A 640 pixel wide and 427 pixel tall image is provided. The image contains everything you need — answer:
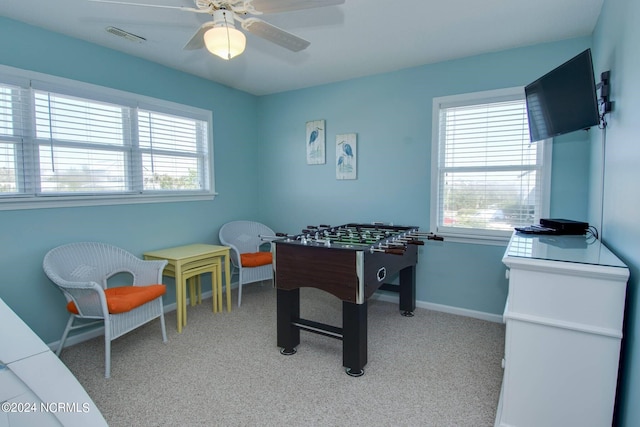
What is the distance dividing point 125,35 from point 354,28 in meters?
1.85

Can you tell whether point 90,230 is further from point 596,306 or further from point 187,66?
point 596,306

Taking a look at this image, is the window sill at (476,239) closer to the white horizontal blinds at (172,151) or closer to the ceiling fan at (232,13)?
the ceiling fan at (232,13)

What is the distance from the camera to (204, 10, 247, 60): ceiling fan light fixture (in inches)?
69.9

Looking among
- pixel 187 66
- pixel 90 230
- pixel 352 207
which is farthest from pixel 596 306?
pixel 187 66

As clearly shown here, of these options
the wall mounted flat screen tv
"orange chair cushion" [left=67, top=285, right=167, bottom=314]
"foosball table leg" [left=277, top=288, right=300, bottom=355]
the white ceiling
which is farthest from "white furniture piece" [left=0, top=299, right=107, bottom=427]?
the wall mounted flat screen tv

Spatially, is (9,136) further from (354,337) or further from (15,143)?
(354,337)

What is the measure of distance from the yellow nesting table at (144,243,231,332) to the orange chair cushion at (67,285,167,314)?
1.02 feet

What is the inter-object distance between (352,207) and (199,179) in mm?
1828

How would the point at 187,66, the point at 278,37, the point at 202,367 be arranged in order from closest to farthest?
the point at 278,37, the point at 202,367, the point at 187,66

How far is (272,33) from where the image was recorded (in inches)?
78.0

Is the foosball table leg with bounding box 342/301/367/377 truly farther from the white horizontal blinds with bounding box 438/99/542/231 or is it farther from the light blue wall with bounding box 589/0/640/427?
the white horizontal blinds with bounding box 438/99/542/231

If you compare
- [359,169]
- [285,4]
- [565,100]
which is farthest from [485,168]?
[285,4]

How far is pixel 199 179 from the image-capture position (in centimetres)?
399

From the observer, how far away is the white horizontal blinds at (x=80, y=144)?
2.69m
